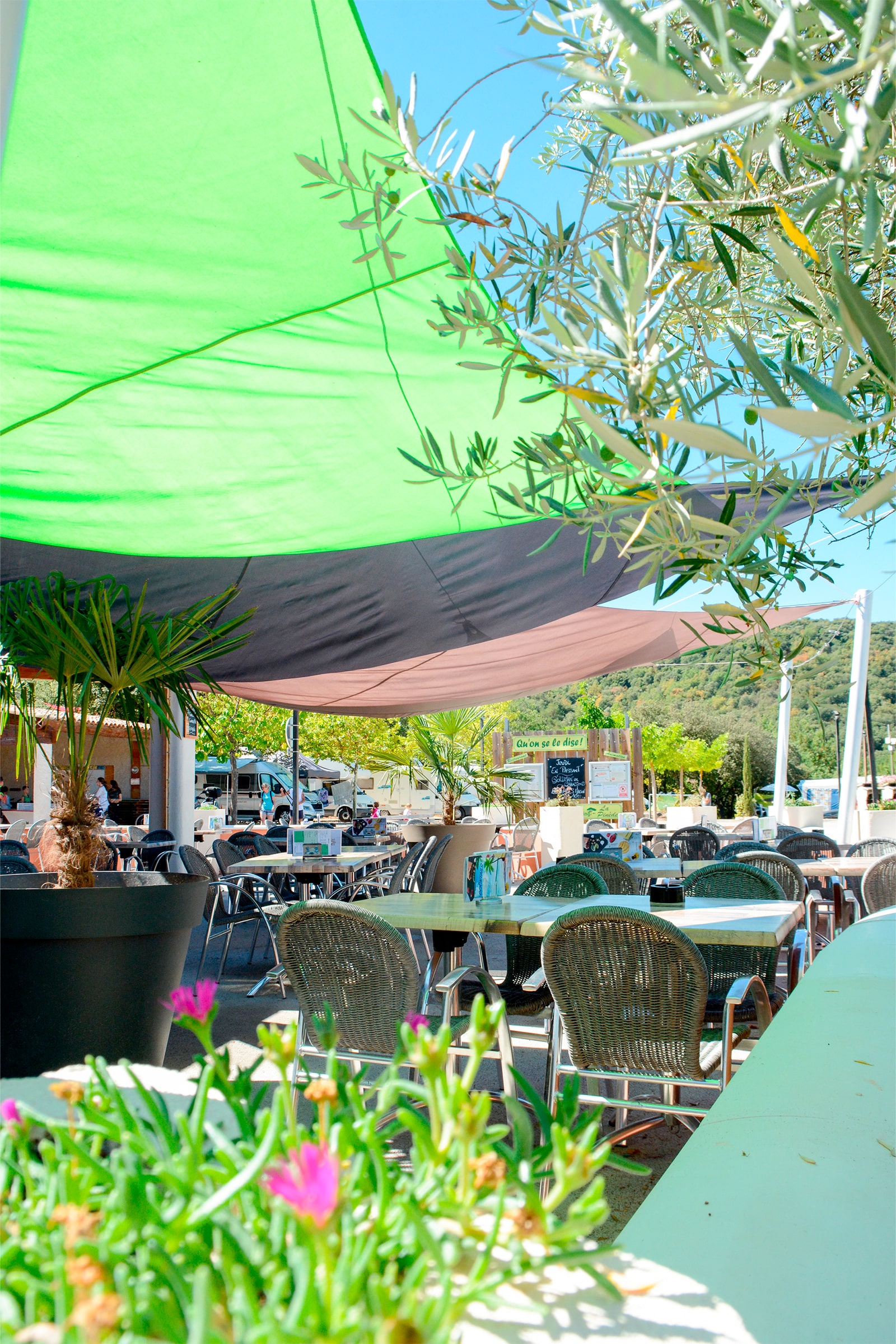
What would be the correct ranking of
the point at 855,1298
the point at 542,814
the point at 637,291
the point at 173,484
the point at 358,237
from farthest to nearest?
the point at 542,814 → the point at 173,484 → the point at 358,237 → the point at 637,291 → the point at 855,1298

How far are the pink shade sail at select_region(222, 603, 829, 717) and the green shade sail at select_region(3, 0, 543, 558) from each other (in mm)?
2309

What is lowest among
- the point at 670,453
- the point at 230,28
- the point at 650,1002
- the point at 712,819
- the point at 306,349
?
the point at 712,819

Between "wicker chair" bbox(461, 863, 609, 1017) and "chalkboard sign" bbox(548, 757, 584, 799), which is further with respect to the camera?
"chalkboard sign" bbox(548, 757, 584, 799)

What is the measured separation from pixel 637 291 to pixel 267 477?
334cm

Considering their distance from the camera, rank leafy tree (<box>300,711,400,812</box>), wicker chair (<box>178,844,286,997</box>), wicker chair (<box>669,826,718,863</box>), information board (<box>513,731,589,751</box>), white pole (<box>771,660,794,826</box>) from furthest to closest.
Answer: leafy tree (<box>300,711,400,812</box>) → information board (<box>513,731,589,751</box>) → white pole (<box>771,660,794,826</box>) → wicker chair (<box>669,826,718,863</box>) → wicker chair (<box>178,844,286,997</box>)

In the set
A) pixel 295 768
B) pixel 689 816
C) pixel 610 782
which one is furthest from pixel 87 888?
pixel 689 816

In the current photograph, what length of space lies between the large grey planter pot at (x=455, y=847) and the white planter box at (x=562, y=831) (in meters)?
2.92

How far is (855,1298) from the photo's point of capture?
2.30ft

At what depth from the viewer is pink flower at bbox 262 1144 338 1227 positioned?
1.28 ft

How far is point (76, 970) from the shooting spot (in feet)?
8.67

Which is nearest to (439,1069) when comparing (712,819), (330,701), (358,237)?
(358,237)

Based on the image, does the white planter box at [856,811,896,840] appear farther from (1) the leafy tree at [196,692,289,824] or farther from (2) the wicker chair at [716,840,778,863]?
(1) the leafy tree at [196,692,289,824]

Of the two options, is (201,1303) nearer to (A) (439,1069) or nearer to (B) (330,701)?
(A) (439,1069)

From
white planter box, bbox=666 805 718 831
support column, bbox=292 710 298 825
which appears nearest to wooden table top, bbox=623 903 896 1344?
support column, bbox=292 710 298 825
